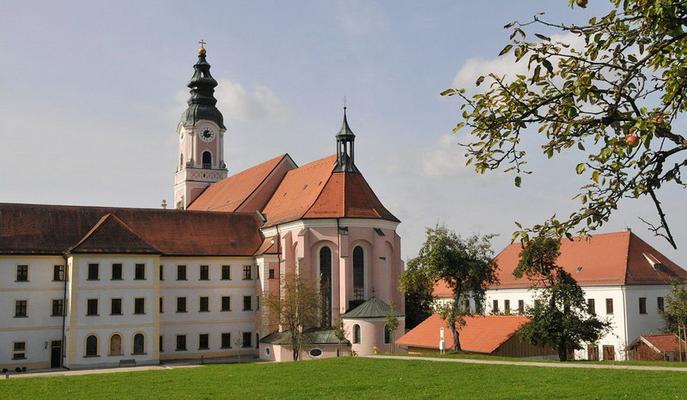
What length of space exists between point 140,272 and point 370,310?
53.2ft

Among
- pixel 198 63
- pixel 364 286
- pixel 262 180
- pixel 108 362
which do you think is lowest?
pixel 108 362

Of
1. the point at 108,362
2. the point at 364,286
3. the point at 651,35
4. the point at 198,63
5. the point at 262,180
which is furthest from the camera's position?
the point at 198,63

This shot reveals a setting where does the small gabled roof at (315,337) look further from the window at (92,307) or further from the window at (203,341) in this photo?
the window at (92,307)

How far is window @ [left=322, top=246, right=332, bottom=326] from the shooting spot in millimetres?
52878

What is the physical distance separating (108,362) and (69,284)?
19.7 ft

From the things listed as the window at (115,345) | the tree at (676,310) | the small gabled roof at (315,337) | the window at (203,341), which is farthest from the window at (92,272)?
the tree at (676,310)

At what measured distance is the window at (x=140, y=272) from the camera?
165ft

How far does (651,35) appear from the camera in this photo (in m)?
6.59

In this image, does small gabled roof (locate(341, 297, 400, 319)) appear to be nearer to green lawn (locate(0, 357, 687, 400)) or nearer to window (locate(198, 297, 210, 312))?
window (locate(198, 297, 210, 312))

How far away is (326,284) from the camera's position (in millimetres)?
53719

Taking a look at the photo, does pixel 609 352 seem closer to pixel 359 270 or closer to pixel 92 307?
pixel 359 270

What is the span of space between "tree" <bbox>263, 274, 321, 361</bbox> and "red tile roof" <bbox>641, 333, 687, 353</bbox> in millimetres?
23362

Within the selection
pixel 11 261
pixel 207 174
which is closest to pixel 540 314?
pixel 11 261

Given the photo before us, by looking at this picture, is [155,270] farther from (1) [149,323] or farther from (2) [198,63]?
(2) [198,63]
